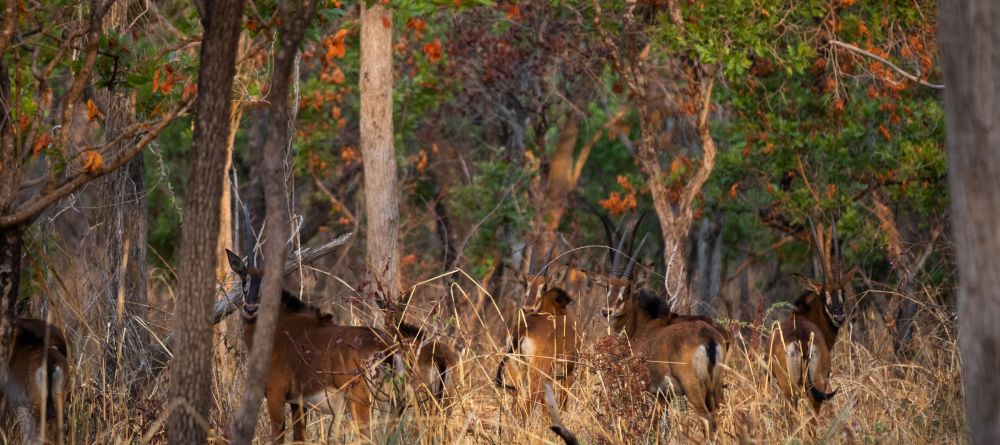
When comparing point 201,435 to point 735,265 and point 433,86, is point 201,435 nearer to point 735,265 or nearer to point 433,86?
point 433,86

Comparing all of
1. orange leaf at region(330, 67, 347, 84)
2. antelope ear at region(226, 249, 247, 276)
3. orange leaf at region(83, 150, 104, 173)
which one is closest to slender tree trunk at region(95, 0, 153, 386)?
antelope ear at region(226, 249, 247, 276)

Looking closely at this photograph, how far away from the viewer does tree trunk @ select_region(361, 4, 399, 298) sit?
1115 centimetres

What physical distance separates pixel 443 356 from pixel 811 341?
7.68 feet

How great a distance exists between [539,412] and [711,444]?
1216 mm

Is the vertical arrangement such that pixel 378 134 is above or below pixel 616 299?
above

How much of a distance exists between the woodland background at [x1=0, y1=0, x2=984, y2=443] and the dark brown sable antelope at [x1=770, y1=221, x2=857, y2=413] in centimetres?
30

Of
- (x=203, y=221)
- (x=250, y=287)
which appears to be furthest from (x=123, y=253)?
(x=203, y=221)

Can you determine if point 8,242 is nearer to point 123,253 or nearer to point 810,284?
point 123,253

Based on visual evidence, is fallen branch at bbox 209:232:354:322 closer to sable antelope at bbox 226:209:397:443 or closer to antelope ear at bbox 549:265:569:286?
sable antelope at bbox 226:209:397:443

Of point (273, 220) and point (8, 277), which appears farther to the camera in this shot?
point (8, 277)

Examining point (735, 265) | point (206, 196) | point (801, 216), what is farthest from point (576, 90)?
point (206, 196)

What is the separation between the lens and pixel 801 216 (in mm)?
14414

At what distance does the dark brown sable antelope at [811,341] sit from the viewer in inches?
334

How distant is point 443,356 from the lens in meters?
7.64
